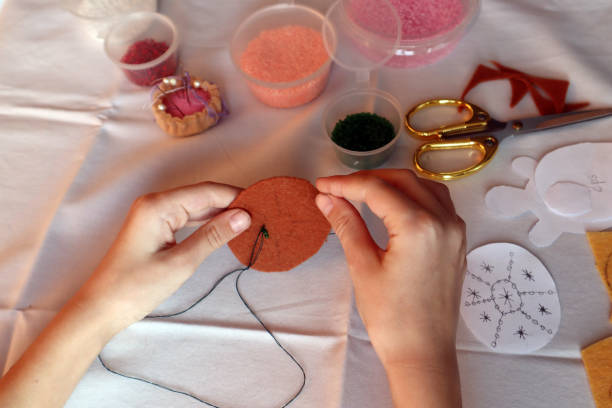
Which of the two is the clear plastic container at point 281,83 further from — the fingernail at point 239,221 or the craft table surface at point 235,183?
the fingernail at point 239,221

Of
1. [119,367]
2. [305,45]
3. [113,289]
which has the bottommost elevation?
[119,367]

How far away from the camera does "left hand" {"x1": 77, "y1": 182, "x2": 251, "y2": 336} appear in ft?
2.50

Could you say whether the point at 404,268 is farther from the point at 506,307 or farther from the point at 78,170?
the point at 78,170

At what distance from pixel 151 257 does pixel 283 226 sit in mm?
253

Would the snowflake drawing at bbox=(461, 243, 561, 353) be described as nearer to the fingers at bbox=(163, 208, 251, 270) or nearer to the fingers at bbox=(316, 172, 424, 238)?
the fingers at bbox=(316, 172, 424, 238)

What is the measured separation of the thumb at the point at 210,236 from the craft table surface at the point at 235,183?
0.33 ft

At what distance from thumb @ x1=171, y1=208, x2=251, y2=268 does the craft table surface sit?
10cm

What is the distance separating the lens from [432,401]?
0.63 m

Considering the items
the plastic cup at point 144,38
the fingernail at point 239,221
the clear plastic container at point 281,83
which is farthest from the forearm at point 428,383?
the plastic cup at point 144,38

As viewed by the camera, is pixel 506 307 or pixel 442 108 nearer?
pixel 506 307

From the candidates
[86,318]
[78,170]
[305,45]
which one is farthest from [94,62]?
[86,318]

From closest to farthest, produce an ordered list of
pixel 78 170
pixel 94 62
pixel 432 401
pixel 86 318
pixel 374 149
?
pixel 432 401, pixel 86 318, pixel 374 149, pixel 78 170, pixel 94 62

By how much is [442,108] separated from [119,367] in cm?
87

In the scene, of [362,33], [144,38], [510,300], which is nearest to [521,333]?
[510,300]
